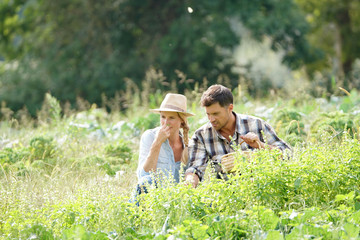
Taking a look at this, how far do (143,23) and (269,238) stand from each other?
13040 mm

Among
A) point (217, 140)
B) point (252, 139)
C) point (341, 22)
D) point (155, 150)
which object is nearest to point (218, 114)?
point (217, 140)

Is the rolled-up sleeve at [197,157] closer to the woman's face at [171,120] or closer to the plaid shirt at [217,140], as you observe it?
the plaid shirt at [217,140]

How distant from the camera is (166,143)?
16.7ft

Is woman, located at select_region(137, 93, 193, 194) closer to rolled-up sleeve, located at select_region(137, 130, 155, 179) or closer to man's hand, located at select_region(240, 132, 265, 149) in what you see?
rolled-up sleeve, located at select_region(137, 130, 155, 179)

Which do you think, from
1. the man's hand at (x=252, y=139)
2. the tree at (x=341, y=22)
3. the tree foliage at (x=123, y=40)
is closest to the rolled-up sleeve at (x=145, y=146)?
the man's hand at (x=252, y=139)

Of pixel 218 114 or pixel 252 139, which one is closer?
pixel 252 139

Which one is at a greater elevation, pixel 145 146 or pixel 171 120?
A: pixel 171 120

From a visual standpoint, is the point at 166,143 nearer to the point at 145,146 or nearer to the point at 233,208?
the point at 145,146

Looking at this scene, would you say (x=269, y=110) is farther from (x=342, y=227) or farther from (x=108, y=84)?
(x=108, y=84)

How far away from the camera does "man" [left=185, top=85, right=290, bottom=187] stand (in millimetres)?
4840

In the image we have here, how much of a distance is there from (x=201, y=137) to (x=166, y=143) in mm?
343

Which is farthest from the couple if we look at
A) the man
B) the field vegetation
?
the field vegetation

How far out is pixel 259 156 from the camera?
12.5ft

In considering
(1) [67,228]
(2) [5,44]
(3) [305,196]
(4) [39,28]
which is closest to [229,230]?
(3) [305,196]
